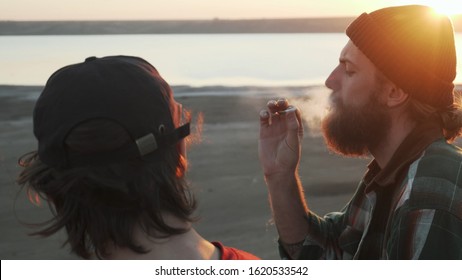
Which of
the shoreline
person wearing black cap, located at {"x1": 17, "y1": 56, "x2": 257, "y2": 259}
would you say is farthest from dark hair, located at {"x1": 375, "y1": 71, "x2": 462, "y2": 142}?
the shoreline

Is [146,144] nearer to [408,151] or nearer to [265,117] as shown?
[408,151]

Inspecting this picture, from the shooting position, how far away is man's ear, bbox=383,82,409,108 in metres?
3.03

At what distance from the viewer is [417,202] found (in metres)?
2.57

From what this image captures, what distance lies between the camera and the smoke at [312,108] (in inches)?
400

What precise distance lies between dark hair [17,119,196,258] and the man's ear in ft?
4.08

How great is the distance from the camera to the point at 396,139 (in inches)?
118

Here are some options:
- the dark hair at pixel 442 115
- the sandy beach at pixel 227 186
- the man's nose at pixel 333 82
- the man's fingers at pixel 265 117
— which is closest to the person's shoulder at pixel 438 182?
the dark hair at pixel 442 115

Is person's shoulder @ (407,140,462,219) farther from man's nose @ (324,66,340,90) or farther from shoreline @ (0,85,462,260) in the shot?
shoreline @ (0,85,462,260)

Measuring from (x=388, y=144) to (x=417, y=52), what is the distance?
0.39m

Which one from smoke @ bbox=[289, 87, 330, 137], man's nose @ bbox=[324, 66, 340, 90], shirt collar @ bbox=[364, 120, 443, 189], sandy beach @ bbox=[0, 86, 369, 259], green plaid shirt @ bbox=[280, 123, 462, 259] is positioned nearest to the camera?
green plaid shirt @ bbox=[280, 123, 462, 259]

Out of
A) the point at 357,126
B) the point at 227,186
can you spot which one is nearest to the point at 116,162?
the point at 357,126

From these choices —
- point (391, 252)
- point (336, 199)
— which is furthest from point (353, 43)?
point (336, 199)
